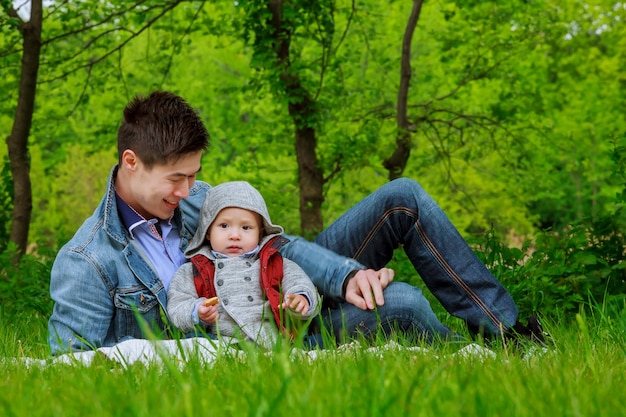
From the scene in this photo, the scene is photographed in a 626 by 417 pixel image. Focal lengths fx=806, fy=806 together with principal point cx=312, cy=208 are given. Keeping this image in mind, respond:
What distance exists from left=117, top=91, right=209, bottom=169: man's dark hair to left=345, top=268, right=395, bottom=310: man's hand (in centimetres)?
92

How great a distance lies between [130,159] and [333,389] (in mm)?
2073

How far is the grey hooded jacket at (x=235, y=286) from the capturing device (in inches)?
133

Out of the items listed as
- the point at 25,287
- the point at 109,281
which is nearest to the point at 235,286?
the point at 109,281

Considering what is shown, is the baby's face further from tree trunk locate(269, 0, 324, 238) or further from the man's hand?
tree trunk locate(269, 0, 324, 238)

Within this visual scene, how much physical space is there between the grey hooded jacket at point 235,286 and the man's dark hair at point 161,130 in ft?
0.96

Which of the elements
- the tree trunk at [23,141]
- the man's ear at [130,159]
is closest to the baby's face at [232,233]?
the man's ear at [130,159]

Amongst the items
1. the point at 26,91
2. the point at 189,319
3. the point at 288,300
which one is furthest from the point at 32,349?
the point at 26,91

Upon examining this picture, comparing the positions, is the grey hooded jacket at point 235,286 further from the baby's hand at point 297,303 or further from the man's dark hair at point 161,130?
the man's dark hair at point 161,130

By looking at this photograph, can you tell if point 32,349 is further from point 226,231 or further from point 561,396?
point 561,396

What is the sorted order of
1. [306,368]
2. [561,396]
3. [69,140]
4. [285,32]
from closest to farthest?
[561,396]
[306,368]
[285,32]
[69,140]

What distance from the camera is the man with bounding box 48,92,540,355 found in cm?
343

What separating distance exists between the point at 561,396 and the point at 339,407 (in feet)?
1.68

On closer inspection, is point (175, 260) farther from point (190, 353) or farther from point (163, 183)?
point (190, 353)

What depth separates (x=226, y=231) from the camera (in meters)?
3.62
